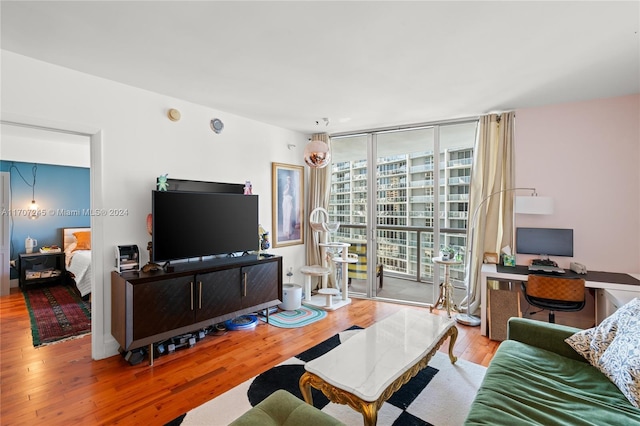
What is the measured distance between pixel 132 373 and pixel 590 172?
16.1 ft

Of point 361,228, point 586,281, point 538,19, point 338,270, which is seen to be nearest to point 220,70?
point 538,19

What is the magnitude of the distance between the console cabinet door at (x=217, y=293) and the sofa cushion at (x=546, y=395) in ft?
7.88

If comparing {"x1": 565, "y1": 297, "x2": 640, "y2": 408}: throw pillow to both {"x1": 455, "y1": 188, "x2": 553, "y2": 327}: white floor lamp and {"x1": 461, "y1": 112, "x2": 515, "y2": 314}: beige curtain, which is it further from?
{"x1": 461, "y1": 112, "x2": 515, "y2": 314}: beige curtain

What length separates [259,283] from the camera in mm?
3496

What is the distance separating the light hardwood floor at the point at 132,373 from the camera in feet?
6.68

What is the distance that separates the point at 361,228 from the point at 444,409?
294cm

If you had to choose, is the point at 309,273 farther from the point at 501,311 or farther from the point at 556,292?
the point at 556,292

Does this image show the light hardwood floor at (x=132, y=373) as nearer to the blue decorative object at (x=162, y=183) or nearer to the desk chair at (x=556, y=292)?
the desk chair at (x=556, y=292)

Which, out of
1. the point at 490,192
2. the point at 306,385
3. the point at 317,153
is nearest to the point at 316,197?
the point at 317,153

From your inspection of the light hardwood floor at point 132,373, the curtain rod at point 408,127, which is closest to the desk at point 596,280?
the light hardwood floor at point 132,373

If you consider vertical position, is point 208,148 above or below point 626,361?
above

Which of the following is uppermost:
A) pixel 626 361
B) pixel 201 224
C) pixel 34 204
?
pixel 34 204

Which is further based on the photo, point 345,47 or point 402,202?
point 402,202

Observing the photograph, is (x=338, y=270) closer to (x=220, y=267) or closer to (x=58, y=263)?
(x=220, y=267)
